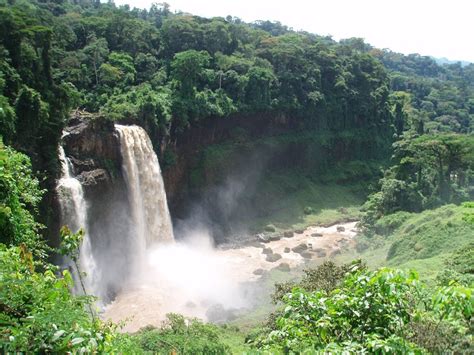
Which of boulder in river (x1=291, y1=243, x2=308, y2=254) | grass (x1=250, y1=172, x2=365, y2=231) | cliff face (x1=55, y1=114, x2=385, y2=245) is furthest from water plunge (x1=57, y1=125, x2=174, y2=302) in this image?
grass (x1=250, y1=172, x2=365, y2=231)

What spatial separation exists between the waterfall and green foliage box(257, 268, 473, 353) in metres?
24.4

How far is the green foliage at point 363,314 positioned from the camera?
15.6 ft

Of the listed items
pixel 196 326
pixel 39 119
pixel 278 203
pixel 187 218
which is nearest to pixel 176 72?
pixel 187 218

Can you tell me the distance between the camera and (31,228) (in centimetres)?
1244

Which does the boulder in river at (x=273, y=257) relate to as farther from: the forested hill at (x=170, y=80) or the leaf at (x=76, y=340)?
the leaf at (x=76, y=340)

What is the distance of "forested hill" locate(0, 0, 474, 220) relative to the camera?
2162 centimetres

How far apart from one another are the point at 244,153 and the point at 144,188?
1470 cm

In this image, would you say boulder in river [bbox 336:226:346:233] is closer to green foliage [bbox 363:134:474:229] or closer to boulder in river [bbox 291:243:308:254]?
green foliage [bbox 363:134:474:229]

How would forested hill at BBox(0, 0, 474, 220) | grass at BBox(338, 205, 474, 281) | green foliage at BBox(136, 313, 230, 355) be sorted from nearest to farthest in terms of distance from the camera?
green foliage at BBox(136, 313, 230, 355), grass at BBox(338, 205, 474, 281), forested hill at BBox(0, 0, 474, 220)

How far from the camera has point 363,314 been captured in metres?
5.43

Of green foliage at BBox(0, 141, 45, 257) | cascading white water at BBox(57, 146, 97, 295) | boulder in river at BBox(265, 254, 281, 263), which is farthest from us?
boulder in river at BBox(265, 254, 281, 263)

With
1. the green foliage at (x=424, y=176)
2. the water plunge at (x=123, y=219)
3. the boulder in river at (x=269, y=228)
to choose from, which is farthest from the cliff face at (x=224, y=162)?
the green foliage at (x=424, y=176)

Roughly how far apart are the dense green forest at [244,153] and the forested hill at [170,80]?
124 mm

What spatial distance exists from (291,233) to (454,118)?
6062 cm
